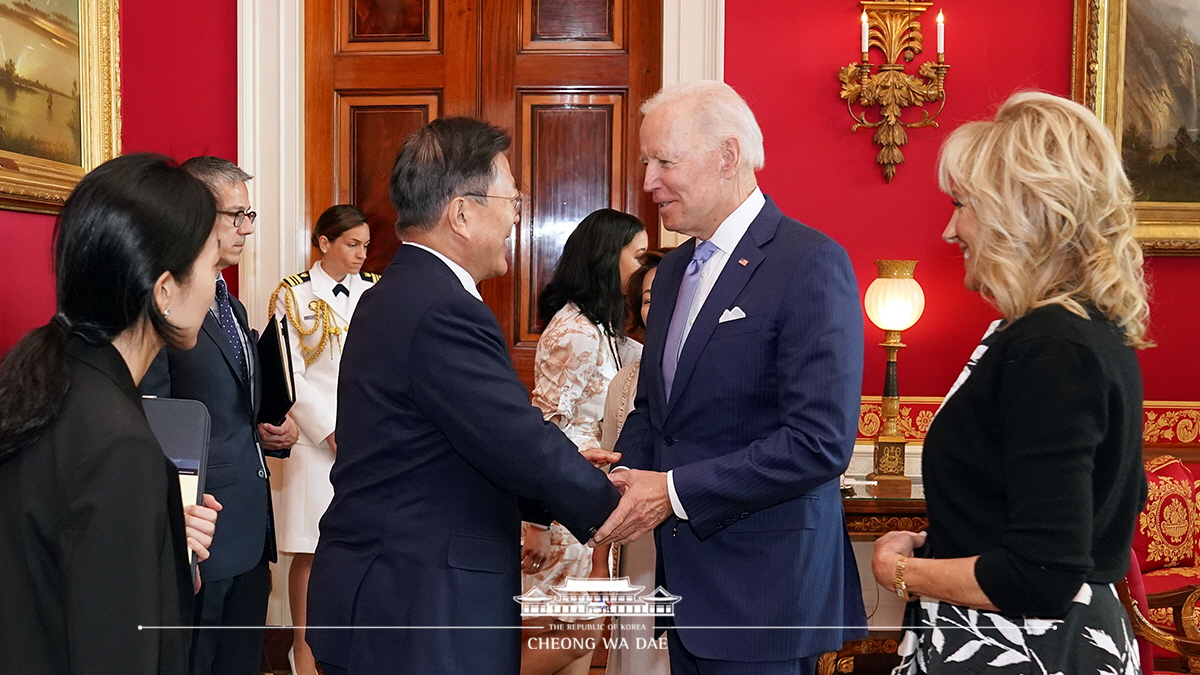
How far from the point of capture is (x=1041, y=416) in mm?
1463

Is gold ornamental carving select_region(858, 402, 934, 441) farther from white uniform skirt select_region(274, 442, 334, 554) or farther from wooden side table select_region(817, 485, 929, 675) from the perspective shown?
white uniform skirt select_region(274, 442, 334, 554)

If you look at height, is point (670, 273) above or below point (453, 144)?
below

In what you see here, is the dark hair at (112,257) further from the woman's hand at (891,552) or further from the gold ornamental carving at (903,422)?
the gold ornamental carving at (903,422)

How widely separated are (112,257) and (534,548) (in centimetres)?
190

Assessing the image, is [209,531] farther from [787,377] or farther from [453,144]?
[787,377]

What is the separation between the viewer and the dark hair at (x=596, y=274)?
3.68 m

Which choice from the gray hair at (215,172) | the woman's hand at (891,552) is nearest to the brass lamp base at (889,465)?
the woman's hand at (891,552)

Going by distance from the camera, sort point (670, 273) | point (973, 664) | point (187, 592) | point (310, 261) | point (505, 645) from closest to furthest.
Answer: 1. point (187, 592)
2. point (973, 664)
3. point (505, 645)
4. point (670, 273)
5. point (310, 261)

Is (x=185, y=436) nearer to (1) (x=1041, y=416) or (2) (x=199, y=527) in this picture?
(2) (x=199, y=527)

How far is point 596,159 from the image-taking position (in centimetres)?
491

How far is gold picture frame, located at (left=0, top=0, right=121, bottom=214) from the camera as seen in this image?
10.1ft

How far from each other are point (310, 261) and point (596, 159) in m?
1.44

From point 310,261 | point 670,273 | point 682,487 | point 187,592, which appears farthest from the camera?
point 310,261

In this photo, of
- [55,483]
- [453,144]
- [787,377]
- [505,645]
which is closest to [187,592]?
[55,483]
